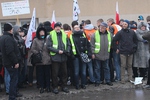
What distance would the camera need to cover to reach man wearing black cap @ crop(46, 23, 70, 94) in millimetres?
7895

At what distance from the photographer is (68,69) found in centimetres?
881

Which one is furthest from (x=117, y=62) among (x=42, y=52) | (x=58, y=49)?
(x=42, y=52)

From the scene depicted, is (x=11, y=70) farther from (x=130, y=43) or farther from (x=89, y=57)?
(x=130, y=43)

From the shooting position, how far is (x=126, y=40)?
8.65m

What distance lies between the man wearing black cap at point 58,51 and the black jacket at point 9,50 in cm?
105

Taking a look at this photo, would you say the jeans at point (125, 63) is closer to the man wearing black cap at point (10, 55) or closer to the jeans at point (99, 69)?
the jeans at point (99, 69)

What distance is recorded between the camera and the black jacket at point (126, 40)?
866 cm

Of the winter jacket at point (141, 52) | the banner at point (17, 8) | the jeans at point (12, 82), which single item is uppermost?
the banner at point (17, 8)

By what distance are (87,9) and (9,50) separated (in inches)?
277

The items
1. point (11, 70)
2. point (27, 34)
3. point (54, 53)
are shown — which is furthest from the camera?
point (27, 34)

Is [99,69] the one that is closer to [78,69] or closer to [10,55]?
[78,69]

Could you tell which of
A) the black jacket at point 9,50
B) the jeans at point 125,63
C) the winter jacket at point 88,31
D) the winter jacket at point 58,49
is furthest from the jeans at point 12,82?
the jeans at point 125,63

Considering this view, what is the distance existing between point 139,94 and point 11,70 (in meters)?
3.39

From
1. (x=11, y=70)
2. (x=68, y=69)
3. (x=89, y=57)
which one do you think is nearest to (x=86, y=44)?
(x=89, y=57)
